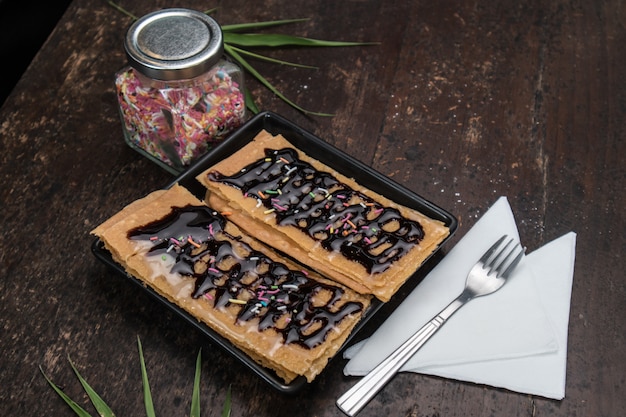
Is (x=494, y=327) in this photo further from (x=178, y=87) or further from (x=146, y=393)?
(x=178, y=87)

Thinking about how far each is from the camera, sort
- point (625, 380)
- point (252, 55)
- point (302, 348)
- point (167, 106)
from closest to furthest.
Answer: point (302, 348) → point (625, 380) → point (167, 106) → point (252, 55)

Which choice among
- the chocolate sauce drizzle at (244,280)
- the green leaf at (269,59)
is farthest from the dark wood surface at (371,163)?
the chocolate sauce drizzle at (244,280)

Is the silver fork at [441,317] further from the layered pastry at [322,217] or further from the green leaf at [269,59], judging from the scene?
the green leaf at [269,59]

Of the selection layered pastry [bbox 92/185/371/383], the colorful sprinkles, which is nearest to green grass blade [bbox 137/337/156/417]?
layered pastry [bbox 92/185/371/383]

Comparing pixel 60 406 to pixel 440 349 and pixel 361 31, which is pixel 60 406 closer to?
pixel 440 349

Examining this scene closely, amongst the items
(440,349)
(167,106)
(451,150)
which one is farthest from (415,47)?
(440,349)

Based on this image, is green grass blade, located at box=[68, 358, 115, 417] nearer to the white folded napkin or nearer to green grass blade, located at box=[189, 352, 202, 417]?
green grass blade, located at box=[189, 352, 202, 417]
